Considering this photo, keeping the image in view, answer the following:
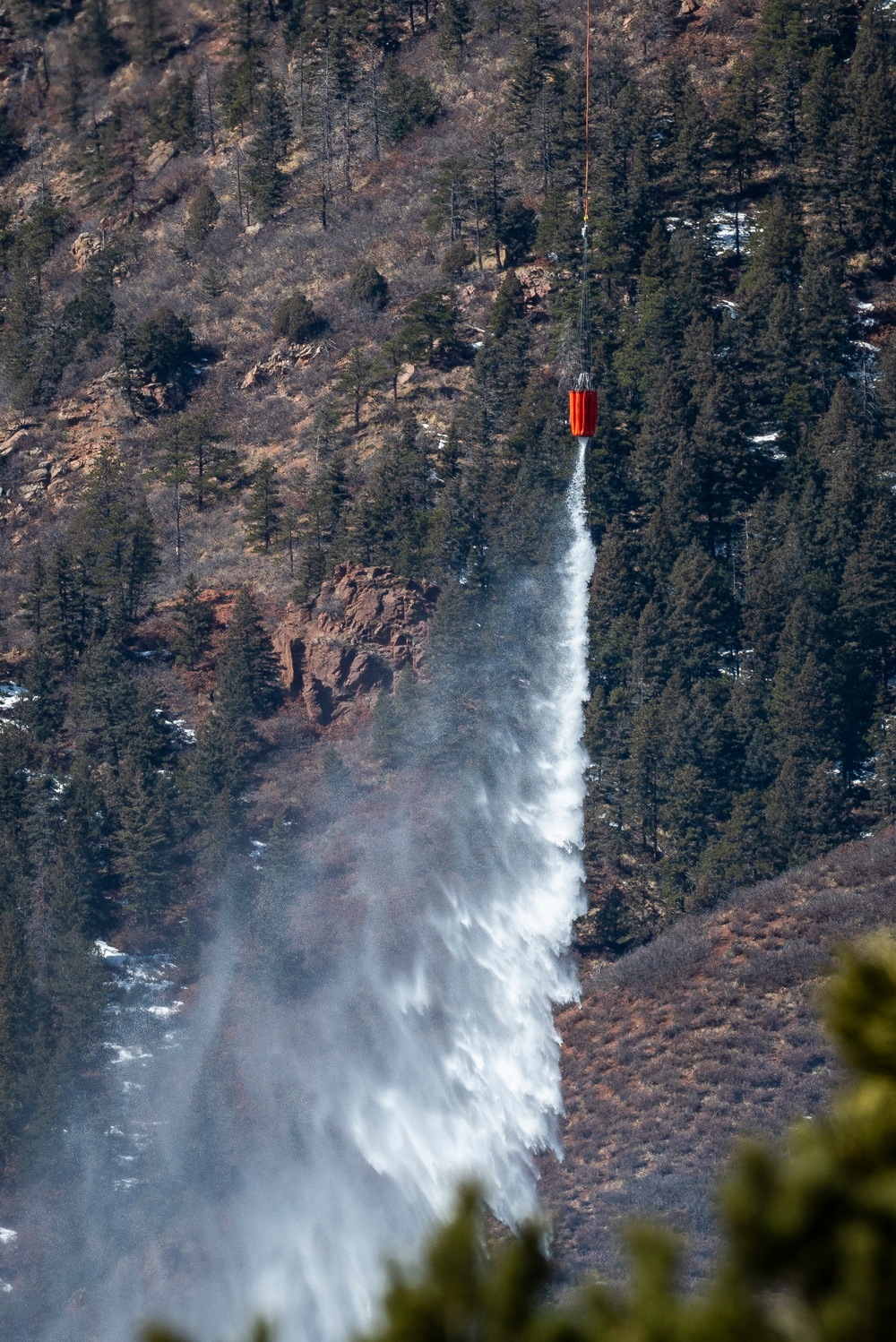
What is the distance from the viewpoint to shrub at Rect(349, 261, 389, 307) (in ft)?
251

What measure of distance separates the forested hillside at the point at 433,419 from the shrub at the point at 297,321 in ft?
0.76

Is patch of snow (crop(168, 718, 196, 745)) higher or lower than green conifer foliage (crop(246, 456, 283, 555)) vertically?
lower

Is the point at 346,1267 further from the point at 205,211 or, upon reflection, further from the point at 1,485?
the point at 205,211

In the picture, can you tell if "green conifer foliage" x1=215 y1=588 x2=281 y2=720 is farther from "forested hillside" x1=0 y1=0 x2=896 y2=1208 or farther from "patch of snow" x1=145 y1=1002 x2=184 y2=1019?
"patch of snow" x1=145 y1=1002 x2=184 y2=1019

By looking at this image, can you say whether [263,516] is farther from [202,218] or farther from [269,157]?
[269,157]

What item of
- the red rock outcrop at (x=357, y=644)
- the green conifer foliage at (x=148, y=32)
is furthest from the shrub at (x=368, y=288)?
the green conifer foliage at (x=148, y=32)

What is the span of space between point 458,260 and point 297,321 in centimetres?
838

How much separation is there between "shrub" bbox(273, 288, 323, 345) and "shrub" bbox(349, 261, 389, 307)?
88.7 inches

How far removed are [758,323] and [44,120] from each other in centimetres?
5862

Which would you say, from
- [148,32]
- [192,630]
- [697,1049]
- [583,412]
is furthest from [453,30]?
[697,1049]

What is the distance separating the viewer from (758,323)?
6347cm

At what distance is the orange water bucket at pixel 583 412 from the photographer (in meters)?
38.6

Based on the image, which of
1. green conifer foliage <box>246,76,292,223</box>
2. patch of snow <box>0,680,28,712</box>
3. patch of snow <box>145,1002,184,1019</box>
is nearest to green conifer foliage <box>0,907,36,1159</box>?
patch of snow <box>145,1002,184,1019</box>

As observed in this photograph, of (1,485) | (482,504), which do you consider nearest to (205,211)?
(1,485)
